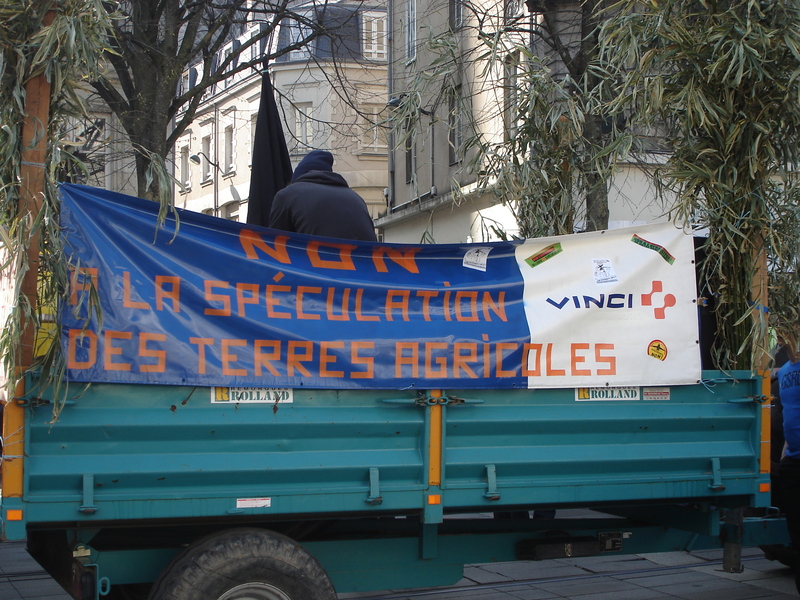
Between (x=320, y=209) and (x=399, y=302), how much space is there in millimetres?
892

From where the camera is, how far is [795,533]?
5.41 m

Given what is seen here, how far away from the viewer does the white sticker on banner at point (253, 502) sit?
13.2 feet

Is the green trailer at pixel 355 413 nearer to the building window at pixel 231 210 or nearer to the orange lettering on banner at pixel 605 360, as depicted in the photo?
the orange lettering on banner at pixel 605 360

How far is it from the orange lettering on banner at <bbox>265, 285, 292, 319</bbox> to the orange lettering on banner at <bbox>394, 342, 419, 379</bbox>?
21.9 inches

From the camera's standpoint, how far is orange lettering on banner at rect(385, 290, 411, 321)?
4.50 metres

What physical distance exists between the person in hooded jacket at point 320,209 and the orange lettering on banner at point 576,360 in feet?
4.23

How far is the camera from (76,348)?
3.81m

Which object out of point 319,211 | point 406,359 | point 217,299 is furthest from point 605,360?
point 217,299

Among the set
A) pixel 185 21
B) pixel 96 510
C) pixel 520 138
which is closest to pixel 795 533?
pixel 520 138

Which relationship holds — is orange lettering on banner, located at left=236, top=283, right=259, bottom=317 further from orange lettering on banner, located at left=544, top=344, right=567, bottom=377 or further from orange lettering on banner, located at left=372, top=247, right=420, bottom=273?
orange lettering on banner, located at left=544, top=344, right=567, bottom=377

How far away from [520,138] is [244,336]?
121 inches

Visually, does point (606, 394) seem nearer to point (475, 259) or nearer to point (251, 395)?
point (475, 259)

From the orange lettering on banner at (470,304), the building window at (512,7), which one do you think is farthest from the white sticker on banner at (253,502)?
the building window at (512,7)

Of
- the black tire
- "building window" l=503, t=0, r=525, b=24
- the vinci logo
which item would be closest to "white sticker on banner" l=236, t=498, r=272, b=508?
the black tire
